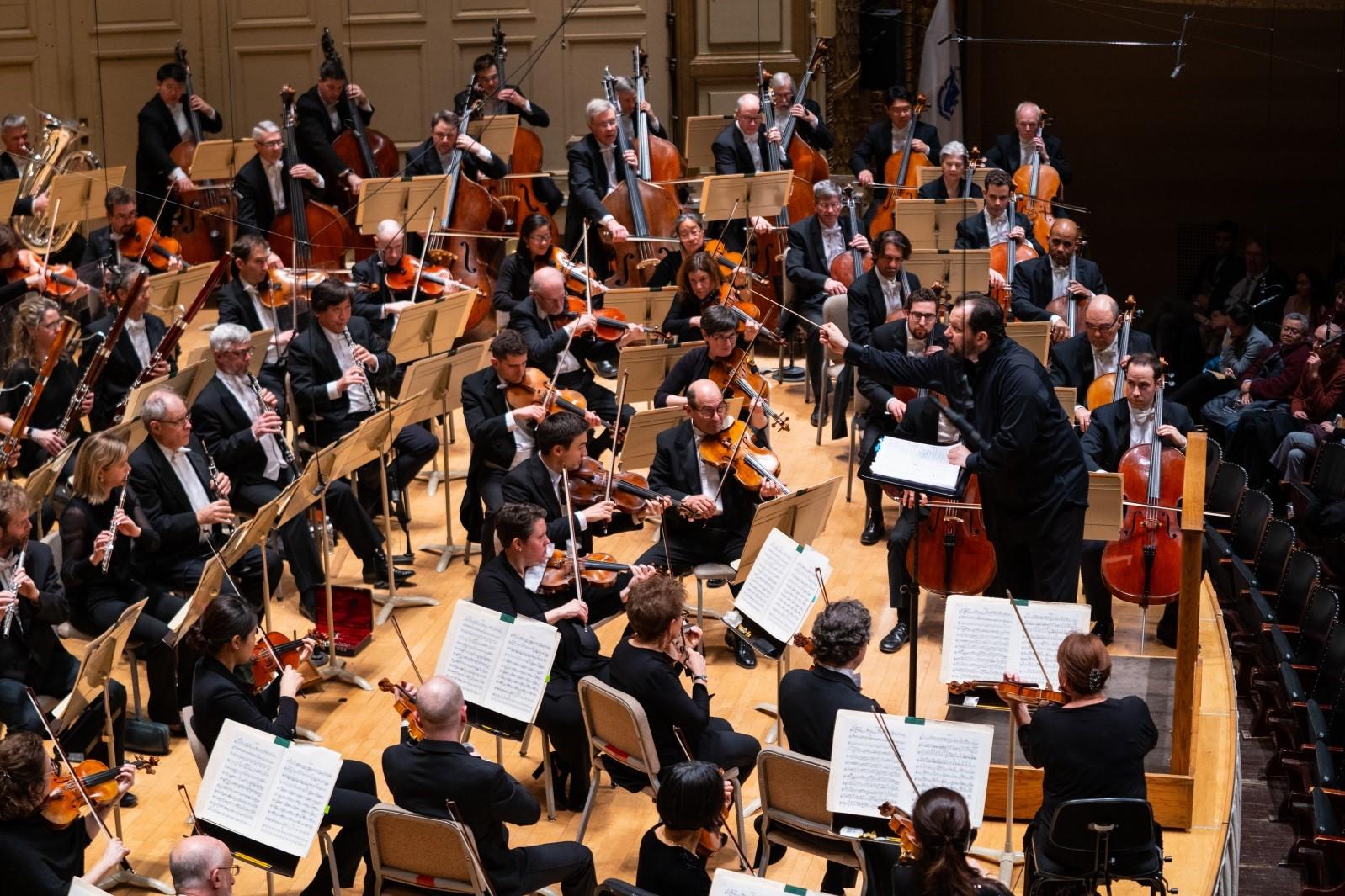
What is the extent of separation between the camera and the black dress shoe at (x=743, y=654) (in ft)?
21.5

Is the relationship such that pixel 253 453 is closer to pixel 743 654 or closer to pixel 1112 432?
pixel 743 654

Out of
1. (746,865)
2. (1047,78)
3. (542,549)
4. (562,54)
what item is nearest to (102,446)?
(542,549)

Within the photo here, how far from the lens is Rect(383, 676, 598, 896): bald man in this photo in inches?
171

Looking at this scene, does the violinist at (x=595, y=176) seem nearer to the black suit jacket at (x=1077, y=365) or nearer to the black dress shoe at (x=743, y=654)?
the black suit jacket at (x=1077, y=365)

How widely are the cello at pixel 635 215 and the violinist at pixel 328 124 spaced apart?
5.45 feet

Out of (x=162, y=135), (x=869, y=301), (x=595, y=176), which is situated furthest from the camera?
Answer: (x=162, y=135)

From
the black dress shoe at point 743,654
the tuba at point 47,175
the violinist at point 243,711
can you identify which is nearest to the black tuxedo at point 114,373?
the tuba at point 47,175

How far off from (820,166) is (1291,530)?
4018mm

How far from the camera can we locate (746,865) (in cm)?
480

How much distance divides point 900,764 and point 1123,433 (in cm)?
290

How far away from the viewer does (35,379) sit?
728 cm

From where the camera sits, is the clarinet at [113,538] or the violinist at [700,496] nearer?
the clarinet at [113,538]

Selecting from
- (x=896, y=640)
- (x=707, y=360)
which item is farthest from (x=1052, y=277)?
(x=896, y=640)

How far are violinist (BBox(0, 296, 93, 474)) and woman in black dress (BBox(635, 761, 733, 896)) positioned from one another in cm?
421
